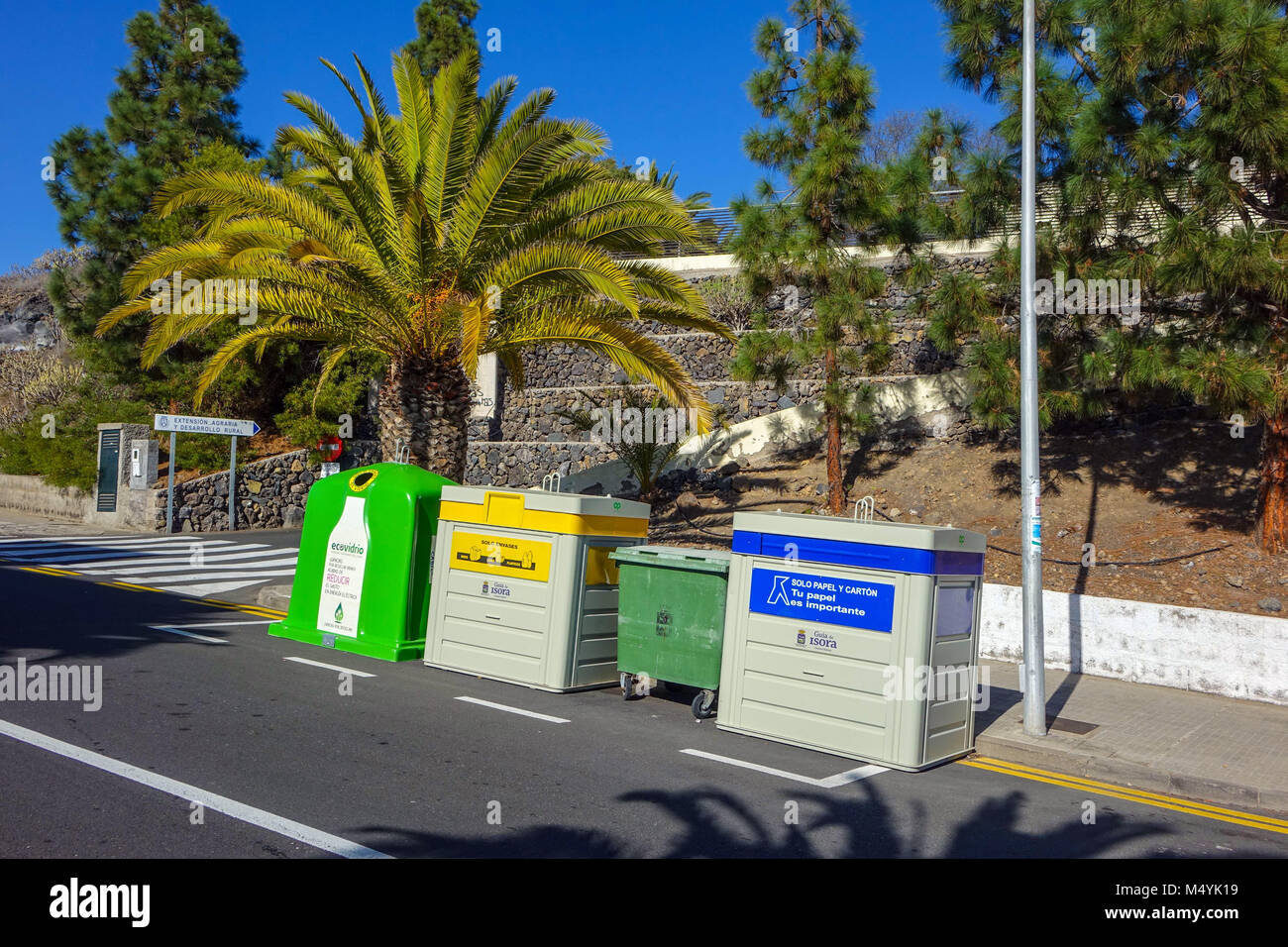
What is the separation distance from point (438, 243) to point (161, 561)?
28.1ft

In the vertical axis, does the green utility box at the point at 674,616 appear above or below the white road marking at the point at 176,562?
above

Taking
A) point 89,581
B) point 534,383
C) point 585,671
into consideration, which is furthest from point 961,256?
point 89,581

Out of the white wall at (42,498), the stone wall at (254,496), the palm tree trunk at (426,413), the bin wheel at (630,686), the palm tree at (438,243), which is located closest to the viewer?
the bin wheel at (630,686)

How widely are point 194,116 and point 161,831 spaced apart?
27052 mm

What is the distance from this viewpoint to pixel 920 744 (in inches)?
272

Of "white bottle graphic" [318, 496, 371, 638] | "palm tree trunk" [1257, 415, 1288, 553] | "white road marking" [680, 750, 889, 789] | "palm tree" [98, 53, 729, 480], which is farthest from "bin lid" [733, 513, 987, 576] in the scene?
"palm tree trunk" [1257, 415, 1288, 553]

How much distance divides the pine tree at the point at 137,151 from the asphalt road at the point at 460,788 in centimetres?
1983

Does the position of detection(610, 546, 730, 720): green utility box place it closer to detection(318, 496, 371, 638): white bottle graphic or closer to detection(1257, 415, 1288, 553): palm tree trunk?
detection(318, 496, 371, 638): white bottle graphic

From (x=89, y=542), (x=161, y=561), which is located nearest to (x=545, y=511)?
(x=161, y=561)

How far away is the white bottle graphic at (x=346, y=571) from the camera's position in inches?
399

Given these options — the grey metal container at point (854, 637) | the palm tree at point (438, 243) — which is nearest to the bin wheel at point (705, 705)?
the grey metal container at point (854, 637)

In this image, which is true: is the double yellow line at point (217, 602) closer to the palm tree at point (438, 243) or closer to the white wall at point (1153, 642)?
the palm tree at point (438, 243)

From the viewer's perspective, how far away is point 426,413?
1287cm
